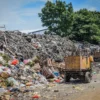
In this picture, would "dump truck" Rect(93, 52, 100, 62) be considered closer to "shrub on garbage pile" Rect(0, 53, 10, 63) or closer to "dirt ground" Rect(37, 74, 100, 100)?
"shrub on garbage pile" Rect(0, 53, 10, 63)

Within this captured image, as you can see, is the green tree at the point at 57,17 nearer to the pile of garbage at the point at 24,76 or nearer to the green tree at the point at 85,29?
the green tree at the point at 85,29

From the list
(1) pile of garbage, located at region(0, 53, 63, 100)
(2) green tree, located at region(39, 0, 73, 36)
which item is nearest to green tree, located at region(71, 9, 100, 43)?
(2) green tree, located at region(39, 0, 73, 36)

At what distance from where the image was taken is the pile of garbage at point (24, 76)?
1204 centimetres

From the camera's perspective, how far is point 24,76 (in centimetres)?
1480

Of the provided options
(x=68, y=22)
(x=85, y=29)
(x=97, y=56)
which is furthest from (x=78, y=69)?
(x=85, y=29)

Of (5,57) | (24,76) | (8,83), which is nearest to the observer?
(8,83)

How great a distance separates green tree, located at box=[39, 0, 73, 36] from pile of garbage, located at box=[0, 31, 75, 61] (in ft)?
26.4

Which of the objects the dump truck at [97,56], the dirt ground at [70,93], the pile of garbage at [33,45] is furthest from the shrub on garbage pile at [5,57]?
the dump truck at [97,56]

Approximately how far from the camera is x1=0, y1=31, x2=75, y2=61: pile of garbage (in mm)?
19281

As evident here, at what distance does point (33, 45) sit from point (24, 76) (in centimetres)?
678

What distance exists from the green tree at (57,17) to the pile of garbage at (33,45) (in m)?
8.05

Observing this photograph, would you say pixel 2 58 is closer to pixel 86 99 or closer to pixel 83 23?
pixel 86 99

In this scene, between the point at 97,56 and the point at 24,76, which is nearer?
the point at 24,76

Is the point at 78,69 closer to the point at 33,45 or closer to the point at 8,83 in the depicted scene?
the point at 8,83
